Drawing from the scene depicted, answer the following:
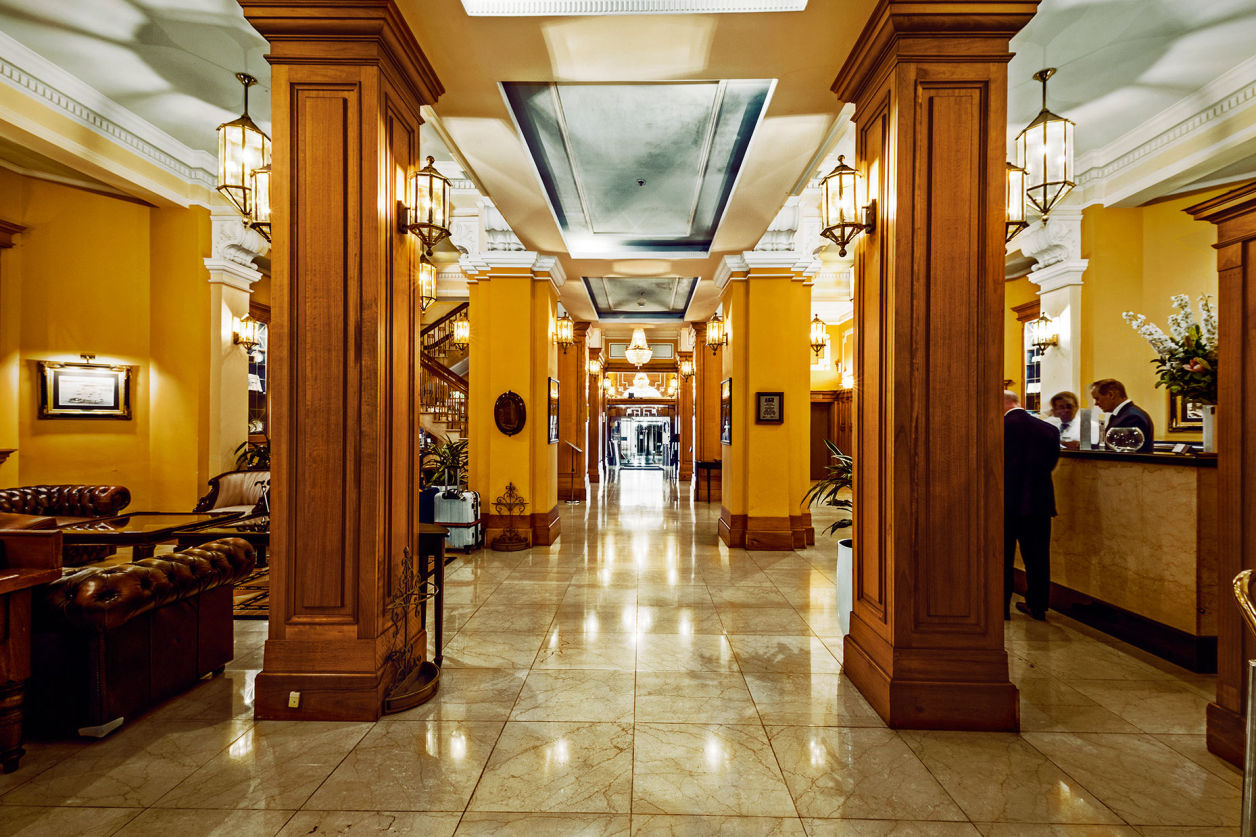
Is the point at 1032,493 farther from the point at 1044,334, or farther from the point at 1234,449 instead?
the point at 1044,334

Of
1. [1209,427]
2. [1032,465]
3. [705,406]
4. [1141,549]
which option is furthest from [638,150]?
[705,406]

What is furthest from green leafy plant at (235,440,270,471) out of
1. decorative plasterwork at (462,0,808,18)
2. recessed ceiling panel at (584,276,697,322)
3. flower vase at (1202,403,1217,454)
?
flower vase at (1202,403,1217,454)

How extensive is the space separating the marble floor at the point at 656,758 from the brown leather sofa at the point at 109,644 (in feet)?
0.42

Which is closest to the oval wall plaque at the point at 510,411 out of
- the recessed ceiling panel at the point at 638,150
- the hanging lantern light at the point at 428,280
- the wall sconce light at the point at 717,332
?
the hanging lantern light at the point at 428,280

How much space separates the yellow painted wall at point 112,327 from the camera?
288 inches

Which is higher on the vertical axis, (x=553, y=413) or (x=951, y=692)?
(x=553, y=413)

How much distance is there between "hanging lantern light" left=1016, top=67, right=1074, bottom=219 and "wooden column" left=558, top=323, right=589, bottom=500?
7.96m

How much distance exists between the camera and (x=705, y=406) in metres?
12.5

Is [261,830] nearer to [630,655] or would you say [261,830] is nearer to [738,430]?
[630,655]

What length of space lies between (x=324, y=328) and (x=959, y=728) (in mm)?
3467

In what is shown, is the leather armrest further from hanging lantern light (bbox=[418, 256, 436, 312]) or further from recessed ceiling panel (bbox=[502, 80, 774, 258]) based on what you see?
hanging lantern light (bbox=[418, 256, 436, 312])

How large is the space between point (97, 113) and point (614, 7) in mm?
6174

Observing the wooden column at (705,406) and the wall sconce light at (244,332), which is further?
the wooden column at (705,406)

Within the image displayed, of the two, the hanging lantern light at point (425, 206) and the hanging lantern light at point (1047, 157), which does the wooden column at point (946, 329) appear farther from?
the hanging lantern light at point (425, 206)
